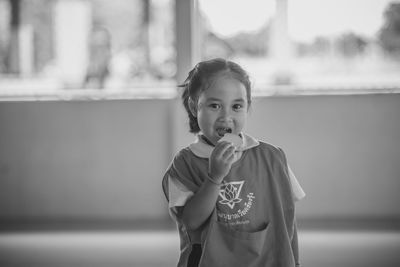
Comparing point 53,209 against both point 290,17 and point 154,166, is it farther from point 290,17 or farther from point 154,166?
point 290,17

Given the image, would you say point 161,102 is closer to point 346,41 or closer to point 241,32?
point 241,32

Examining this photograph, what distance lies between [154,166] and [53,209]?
89 centimetres

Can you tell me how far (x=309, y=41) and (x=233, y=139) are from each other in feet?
9.12

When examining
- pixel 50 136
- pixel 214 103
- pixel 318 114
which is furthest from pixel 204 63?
pixel 50 136

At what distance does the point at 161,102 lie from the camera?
12.6 ft

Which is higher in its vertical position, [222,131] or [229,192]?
[222,131]

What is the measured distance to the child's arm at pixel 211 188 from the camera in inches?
46.6

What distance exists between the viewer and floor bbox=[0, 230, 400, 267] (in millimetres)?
2730

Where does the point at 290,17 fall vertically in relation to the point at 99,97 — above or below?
above

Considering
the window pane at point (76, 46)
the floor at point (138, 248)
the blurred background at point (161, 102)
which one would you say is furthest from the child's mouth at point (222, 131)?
the window pane at point (76, 46)

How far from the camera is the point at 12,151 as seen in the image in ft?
13.0

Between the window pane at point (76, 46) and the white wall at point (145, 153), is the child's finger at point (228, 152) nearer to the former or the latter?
the white wall at point (145, 153)

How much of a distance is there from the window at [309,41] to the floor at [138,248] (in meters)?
1.21

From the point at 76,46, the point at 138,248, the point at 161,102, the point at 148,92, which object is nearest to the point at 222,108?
the point at 138,248
